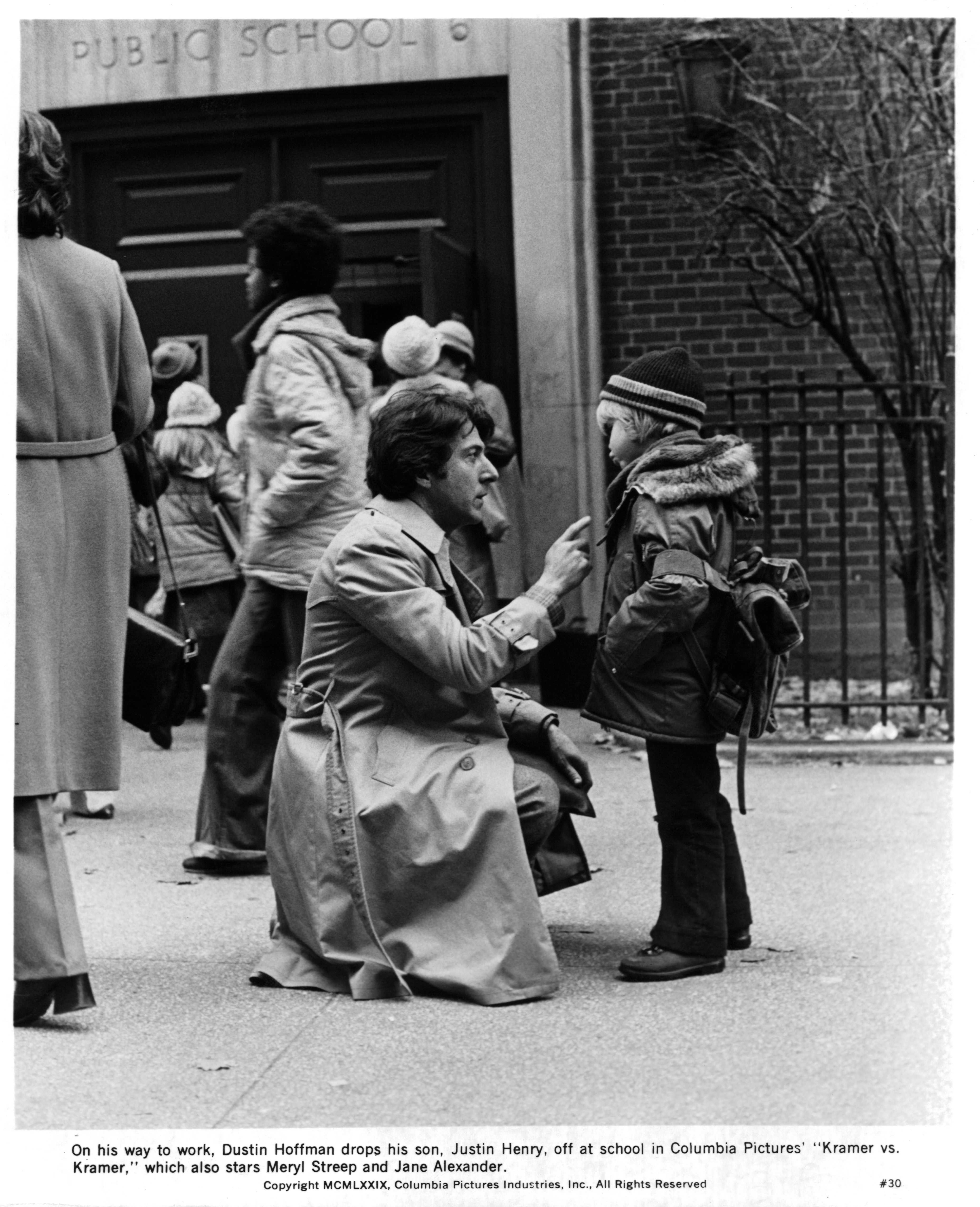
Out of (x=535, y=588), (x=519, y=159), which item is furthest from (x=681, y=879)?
(x=519, y=159)

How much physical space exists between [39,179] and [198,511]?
4.10m

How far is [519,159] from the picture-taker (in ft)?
31.4

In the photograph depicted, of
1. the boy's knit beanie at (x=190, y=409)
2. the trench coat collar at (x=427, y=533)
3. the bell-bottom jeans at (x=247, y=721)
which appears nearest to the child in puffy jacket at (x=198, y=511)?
the boy's knit beanie at (x=190, y=409)

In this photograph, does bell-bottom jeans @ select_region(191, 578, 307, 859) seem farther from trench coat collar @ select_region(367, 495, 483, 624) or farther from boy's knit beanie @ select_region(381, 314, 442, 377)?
boy's knit beanie @ select_region(381, 314, 442, 377)

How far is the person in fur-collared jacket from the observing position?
449 cm

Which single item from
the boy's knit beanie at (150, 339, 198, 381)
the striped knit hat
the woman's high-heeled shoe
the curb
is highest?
the boy's knit beanie at (150, 339, 198, 381)

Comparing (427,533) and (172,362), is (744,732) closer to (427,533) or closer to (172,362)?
(427,533)

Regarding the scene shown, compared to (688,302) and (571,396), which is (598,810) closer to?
(571,396)

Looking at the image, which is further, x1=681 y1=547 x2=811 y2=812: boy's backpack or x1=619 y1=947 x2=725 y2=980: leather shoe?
x1=619 y1=947 x2=725 y2=980: leather shoe

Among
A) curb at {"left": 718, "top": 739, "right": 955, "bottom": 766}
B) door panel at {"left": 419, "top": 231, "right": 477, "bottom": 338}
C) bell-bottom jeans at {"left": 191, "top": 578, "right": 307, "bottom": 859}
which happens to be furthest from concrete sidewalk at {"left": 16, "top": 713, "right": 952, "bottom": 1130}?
door panel at {"left": 419, "top": 231, "right": 477, "bottom": 338}

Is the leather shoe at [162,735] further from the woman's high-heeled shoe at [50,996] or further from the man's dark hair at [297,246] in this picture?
the man's dark hair at [297,246]

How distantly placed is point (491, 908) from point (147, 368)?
1.59 m

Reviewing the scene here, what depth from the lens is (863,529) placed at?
9781 millimetres

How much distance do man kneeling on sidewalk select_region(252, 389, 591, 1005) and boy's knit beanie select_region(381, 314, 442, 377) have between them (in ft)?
9.06
